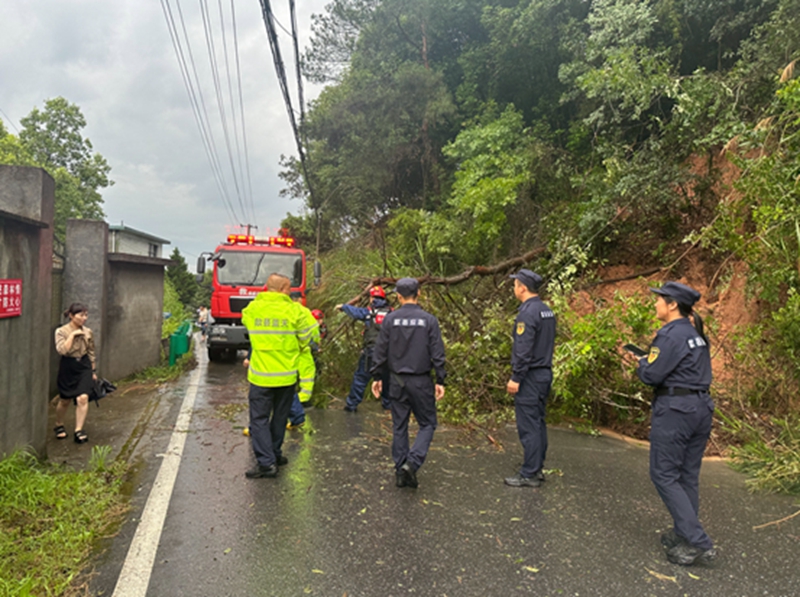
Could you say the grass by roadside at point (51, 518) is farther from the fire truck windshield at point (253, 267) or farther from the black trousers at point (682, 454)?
the fire truck windshield at point (253, 267)

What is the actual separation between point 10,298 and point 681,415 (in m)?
4.90

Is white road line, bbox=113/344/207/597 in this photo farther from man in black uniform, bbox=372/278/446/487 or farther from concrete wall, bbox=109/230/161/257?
concrete wall, bbox=109/230/161/257

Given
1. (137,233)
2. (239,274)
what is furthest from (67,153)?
(239,274)

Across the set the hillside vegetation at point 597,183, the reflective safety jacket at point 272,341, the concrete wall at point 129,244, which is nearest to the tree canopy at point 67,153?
the concrete wall at point 129,244

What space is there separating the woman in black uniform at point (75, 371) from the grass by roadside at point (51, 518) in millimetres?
916

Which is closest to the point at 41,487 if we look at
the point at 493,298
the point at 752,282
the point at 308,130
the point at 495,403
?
the point at 495,403

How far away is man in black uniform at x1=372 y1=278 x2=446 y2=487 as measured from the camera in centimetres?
438

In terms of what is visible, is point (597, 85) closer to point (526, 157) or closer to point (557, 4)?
point (526, 157)

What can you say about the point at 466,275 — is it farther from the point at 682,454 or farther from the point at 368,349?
the point at 682,454

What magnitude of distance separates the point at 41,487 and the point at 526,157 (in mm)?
10749

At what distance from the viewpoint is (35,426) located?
4.59 m

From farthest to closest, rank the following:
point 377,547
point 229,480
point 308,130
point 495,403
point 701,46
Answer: point 308,130, point 701,46, point 495,403, point 229,480, point 377,547

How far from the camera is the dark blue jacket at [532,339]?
4.38 meters

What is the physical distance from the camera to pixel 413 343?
4.43m
